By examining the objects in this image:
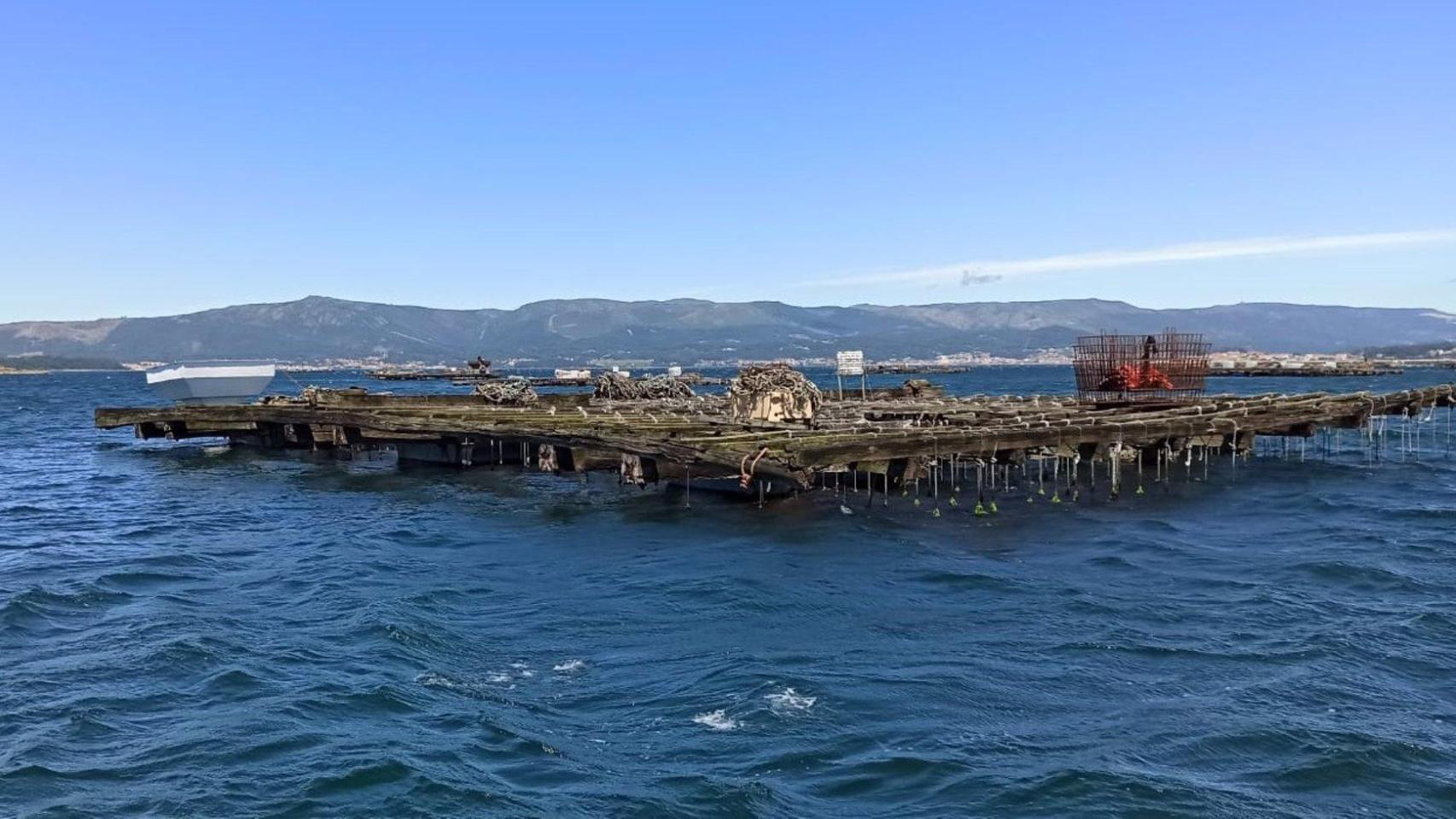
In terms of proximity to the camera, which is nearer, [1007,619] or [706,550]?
Answer: [1007,619]

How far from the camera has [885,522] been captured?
2895 centimetres

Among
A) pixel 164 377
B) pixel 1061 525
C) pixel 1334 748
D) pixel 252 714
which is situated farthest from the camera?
pixel 164 377

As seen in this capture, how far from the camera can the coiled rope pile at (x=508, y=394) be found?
179 ft

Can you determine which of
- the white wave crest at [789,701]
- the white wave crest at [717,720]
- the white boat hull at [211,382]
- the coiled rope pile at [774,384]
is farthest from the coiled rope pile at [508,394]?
the white wave crest at [717,720]

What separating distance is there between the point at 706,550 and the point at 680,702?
1081cm

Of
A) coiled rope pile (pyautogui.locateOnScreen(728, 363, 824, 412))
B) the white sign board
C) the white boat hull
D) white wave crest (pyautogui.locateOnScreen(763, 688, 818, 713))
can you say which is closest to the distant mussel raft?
coiled rope pile (pyautogui.locateOnScreen(728, 363, 824, 412))

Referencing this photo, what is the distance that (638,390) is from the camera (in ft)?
185

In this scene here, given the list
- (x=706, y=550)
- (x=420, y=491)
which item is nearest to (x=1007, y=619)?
(x=706, y=550)

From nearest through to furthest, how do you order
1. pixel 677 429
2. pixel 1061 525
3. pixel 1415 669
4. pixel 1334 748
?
pixel 1334 748 → pixel 1415 669 → pixel 1061 525 → pixel 677 429

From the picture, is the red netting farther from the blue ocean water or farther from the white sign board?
the blue ocean water

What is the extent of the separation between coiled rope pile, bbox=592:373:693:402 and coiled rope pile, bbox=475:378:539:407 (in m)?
3.44

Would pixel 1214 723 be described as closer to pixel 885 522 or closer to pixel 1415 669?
pixel 1415 669

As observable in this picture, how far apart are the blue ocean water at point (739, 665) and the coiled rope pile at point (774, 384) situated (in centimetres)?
527

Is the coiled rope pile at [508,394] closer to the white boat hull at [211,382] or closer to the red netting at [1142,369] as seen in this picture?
the white boat hull at [211,382]
